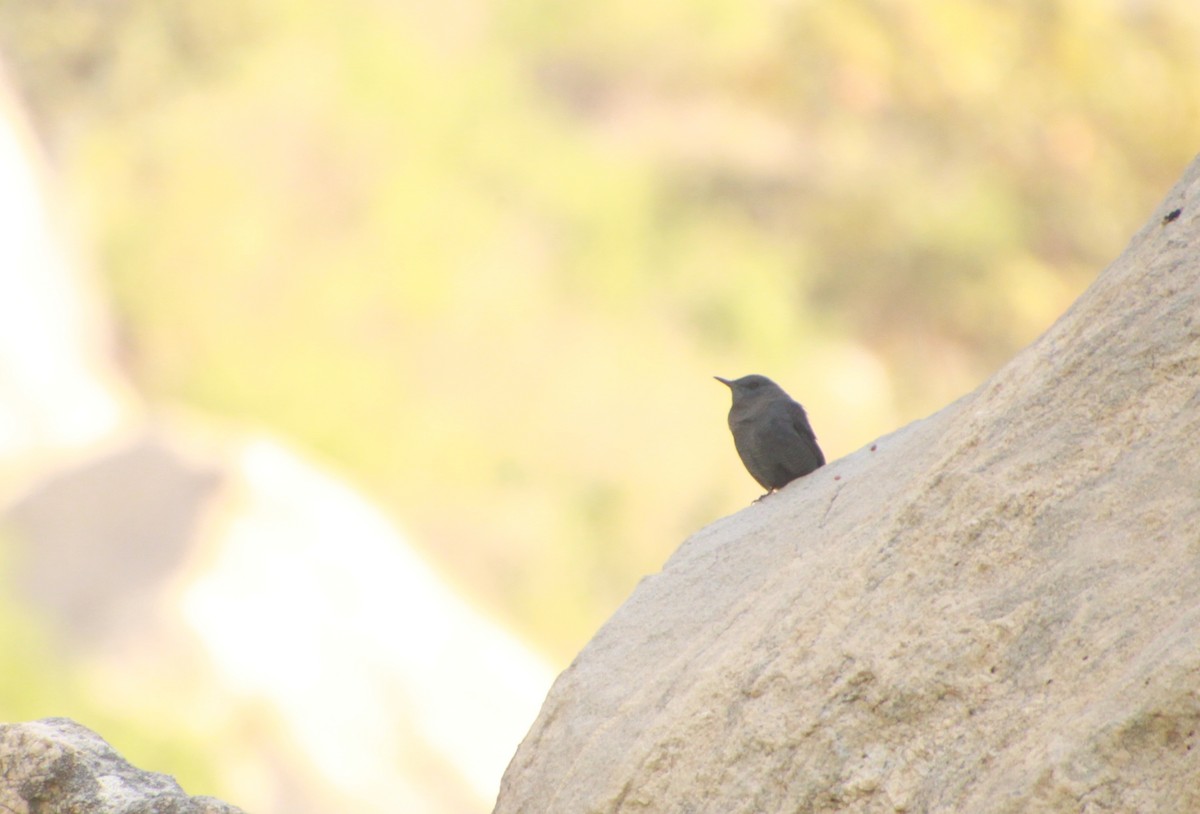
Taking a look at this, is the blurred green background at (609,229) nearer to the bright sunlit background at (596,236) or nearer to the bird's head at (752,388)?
the bright sunlit background at (596,236)

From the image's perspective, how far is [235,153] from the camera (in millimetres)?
15047

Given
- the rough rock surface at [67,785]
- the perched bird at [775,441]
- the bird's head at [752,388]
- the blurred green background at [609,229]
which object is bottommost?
the rough rock surface at [67,785]

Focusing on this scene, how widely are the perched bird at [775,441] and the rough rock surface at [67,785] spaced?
7.69 ft

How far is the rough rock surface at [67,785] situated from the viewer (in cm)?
381

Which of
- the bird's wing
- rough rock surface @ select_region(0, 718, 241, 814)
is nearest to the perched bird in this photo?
the bird's wing

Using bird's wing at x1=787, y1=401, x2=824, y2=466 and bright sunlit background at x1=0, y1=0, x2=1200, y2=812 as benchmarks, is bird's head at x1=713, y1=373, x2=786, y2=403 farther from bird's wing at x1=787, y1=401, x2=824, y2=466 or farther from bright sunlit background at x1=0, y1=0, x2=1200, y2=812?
bright sunlit background at x1=0, y1=0, x2=1200, y2=812

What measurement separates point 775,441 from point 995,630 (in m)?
2.09

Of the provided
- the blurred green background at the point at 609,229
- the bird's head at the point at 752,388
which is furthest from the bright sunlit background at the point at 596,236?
the bird's head at the point at 752,388

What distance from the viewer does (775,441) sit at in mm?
5289

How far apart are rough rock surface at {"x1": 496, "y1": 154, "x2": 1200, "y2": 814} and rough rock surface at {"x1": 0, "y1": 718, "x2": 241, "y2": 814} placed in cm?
97

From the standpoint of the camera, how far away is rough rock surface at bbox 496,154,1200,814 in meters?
3.00

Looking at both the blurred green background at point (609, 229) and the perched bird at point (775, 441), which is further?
the blurred green background at point (609, 229)

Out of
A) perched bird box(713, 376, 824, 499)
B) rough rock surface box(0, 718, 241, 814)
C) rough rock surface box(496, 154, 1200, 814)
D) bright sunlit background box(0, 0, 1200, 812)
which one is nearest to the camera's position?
rough rock surface box(496, 154, 1200, 814)

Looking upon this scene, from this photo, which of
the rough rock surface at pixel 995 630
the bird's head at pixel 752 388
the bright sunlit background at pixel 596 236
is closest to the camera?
the rough rock surface at pixel 995 630
